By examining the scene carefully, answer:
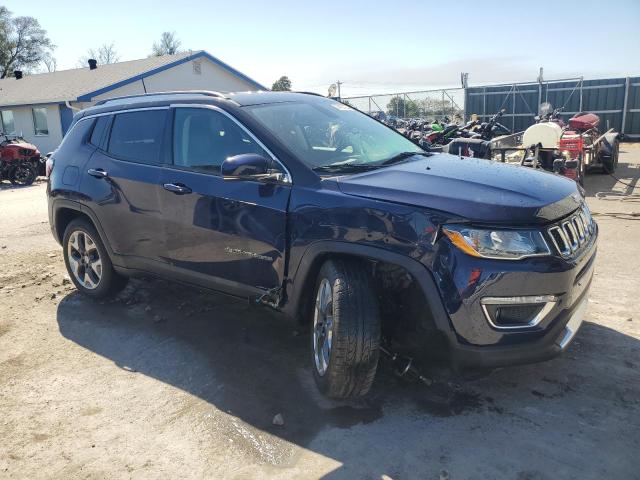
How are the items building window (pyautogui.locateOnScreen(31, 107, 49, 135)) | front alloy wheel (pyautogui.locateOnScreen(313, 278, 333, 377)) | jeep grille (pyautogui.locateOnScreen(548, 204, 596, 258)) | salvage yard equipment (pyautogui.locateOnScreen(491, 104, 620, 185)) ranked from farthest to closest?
building window (pyautogui.locateOnScreen(31, 107, 49, 135)) < salvage yard equipment (pyautogui.locateOnScreen(491, 104, 620, 185)) < front alloy wheel (pyautogui.locateOnScreen(313, 278, 333, 377)) < jeep grille (pyautogui.locateOnScreen(548, 204, 596, 258))

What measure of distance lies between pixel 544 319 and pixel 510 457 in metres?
0.72

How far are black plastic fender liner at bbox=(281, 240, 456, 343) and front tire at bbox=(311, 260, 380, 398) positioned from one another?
11cm

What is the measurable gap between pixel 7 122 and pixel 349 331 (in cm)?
2982

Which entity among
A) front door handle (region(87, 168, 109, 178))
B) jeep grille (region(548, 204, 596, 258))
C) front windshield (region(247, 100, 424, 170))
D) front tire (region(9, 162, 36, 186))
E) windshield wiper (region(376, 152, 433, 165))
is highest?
front windshield (region(247, 100, 424, 170))

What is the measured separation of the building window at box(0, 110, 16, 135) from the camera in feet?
88.4

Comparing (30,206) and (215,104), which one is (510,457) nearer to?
(215,104)

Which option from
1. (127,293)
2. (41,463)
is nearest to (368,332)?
(41,463)

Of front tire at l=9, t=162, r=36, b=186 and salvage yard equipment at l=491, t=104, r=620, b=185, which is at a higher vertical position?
salvage yard equipment at l=491, t=104, r=620, b=185

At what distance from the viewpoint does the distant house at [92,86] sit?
74.8 feet

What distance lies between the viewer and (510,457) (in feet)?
8.99

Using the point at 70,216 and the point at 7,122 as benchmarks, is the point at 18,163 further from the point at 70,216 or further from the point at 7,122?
the point at 70,216

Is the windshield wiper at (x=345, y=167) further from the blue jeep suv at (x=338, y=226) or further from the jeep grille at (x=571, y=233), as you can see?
the jeep grille at (x=571, y=233)

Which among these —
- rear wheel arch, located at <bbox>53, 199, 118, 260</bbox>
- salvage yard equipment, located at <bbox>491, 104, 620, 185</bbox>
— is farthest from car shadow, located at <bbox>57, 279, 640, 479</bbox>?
salvage yard equipment, located at <bbox>491, 104, 620, 185</bbox>

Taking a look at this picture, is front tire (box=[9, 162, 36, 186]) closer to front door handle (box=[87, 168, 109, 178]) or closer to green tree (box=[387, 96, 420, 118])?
front door handle (box=[87, 168, 109, 178])
